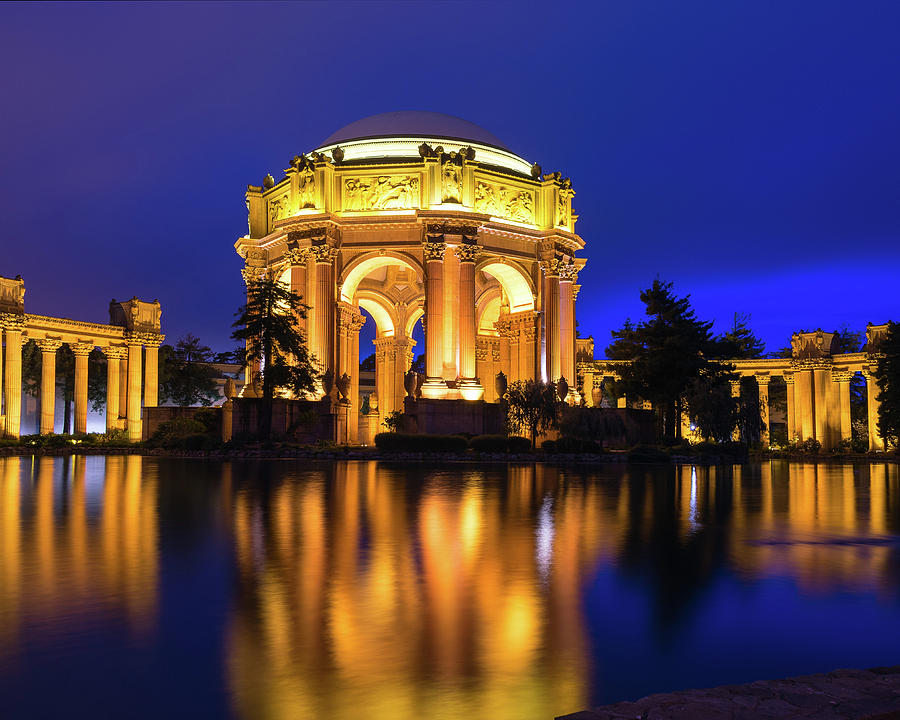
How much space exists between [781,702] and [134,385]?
55.9 meters

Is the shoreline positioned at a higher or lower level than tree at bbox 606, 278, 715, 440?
lower

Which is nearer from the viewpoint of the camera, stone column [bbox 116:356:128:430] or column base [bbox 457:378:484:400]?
column base [bbox 457:378:484:400]

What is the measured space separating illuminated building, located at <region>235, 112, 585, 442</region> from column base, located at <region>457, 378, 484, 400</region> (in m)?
0.06

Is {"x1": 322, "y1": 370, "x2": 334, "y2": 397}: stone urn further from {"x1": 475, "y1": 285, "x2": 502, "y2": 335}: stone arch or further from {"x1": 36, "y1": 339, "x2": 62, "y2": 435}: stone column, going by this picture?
{"x1": 36, "y1": 339, "x2": 62, "y2": 435}: stone column

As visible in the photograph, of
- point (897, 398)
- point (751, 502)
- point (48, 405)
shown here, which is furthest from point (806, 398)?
point (48, 405)

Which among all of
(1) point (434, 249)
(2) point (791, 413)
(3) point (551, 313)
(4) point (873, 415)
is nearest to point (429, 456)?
(1) point (434, 249)

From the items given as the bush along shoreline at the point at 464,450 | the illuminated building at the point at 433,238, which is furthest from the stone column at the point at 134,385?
the bush along shoreline at the point at 464,450

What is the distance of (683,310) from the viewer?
45406 millimetres

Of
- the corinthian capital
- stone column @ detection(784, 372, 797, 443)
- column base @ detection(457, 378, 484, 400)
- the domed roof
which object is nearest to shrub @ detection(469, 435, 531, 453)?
column base @ detection(457, 378, 484, 400)

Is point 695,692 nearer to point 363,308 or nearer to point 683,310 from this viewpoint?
point 683,310

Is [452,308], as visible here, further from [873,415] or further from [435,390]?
[873,415]

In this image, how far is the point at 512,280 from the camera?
50.3m

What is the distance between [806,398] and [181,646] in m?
59.2

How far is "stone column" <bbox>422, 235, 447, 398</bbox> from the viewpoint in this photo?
42.3m
